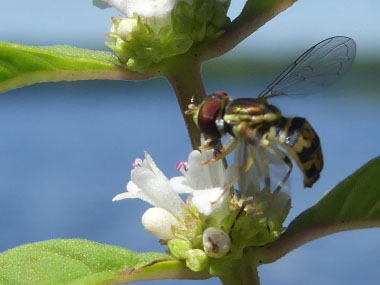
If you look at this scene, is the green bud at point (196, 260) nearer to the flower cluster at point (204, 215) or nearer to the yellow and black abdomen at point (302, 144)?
the flower cluster at point (204, 215)

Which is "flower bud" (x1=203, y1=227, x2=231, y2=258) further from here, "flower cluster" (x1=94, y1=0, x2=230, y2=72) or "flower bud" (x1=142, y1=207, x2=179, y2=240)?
"flower cluster" (x1=94, y1=0, x2=230, y2=72)

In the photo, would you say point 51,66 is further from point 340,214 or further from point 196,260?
point 340,214

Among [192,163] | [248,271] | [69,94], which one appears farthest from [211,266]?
[69,94]

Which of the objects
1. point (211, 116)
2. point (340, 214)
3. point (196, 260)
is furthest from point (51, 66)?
point (340, 214)

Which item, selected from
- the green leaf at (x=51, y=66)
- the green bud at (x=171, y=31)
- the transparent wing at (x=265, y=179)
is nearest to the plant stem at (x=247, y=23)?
the green bud at (x=171, y=31)

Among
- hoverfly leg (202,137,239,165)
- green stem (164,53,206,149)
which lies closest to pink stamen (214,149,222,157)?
hoverfly leg (202,137,239,165)

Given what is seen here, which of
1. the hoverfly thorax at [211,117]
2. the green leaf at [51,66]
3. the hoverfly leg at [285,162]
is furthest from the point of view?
the green leaf at [51,66]

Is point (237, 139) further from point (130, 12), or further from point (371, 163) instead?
point (130, 12)
